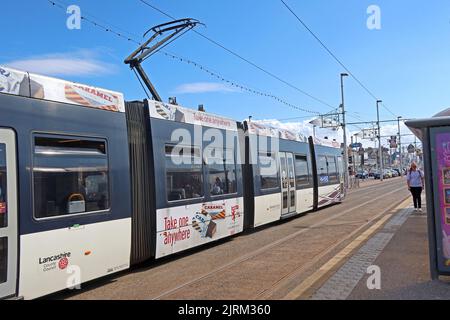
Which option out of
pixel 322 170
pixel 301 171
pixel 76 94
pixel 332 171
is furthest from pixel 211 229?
pixel 332 171

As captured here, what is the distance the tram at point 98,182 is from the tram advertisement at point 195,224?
0.02 metres

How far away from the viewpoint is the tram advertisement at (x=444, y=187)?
6430mm

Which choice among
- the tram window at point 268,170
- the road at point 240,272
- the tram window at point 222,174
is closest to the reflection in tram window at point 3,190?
the road at point 240,272

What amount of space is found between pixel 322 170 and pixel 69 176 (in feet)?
46.6

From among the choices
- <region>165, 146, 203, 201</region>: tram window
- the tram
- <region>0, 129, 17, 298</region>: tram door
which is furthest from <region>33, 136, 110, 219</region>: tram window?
<region>165, 146, 203, 201</region>: tram window

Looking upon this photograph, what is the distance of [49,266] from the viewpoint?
5809 mm

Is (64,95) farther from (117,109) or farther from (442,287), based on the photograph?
(442,287)

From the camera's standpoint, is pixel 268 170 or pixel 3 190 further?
pixel 268 170

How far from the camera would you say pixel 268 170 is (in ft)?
43.8

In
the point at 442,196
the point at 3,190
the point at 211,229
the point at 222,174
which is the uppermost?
the point at 222,174

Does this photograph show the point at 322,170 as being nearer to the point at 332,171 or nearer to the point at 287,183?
the point at 332,171
